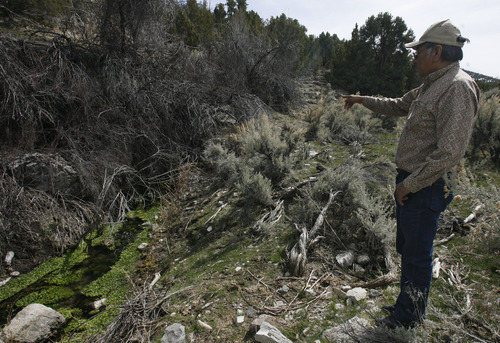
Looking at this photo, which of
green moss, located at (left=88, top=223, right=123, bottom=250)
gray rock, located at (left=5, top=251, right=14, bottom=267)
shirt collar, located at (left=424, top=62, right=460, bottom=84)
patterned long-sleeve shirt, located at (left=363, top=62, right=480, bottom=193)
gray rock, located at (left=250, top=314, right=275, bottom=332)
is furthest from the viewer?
green moss, located at (left=88, top=223, right=123, bottom=250)

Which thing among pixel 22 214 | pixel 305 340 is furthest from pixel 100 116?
pixel 305 340

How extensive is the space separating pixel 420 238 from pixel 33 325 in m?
3.54

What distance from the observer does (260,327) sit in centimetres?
199

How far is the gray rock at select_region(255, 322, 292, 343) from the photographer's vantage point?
74.4 inches

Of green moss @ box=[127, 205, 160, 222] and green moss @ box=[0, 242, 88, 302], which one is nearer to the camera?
green moss @ box=[0, 242, 88, 302]

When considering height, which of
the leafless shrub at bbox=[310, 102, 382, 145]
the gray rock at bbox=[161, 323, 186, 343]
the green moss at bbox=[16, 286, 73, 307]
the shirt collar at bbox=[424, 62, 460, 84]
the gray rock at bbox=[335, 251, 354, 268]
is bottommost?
the green moss at bbox=[16, 286, 73, 307]

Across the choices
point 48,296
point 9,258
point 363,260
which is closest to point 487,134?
point 363,260

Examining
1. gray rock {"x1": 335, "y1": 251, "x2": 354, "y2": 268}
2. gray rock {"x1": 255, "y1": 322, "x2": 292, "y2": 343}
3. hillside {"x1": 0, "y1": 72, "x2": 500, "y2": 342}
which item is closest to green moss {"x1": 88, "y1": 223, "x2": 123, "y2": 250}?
hillside {"x1": 0, "y1": 72, "x2": 500, "y2": 342}

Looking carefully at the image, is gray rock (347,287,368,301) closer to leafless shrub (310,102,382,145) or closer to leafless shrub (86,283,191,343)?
leafless shrub (86,283,191,343)

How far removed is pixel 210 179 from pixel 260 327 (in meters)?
4.04

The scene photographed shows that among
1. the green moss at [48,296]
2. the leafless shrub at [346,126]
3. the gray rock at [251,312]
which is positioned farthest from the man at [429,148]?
the leafless shrub at [346,126]

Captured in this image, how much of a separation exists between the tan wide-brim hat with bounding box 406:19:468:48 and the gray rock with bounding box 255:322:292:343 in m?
2.11

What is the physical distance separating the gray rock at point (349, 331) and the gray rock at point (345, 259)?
75 centimetres

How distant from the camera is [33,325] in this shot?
9.08ft
